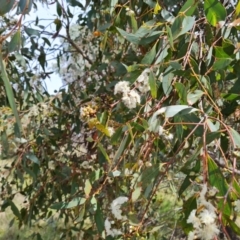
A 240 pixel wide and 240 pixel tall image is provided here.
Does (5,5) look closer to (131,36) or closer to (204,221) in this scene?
(131,36)

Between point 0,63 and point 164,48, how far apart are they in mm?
484

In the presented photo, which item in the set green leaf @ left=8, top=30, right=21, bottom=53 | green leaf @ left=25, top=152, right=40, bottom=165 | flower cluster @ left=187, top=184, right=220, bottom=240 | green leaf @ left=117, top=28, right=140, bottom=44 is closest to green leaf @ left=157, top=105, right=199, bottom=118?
flower cluster @ left=187, top=184, right=220, bottom=240

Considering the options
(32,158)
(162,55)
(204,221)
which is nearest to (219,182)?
(204,221)

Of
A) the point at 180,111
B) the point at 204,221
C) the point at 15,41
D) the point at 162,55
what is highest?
the point at 15,41

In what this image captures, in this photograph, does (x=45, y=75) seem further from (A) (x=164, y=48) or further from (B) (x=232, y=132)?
(B) (x=232, y=132)

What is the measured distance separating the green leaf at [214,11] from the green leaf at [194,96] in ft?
0.49

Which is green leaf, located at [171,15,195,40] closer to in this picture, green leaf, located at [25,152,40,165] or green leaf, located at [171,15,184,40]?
green leaf, located at [171,15,184,40]

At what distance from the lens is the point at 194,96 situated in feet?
3.09

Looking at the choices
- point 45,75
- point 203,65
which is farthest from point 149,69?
point 45,75

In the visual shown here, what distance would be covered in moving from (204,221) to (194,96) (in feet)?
1.01

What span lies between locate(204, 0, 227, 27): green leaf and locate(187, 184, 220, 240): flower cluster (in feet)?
1.25

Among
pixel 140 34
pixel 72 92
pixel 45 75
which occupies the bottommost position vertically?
pixel 140 34

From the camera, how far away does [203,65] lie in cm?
114

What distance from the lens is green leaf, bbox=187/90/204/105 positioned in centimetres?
93
